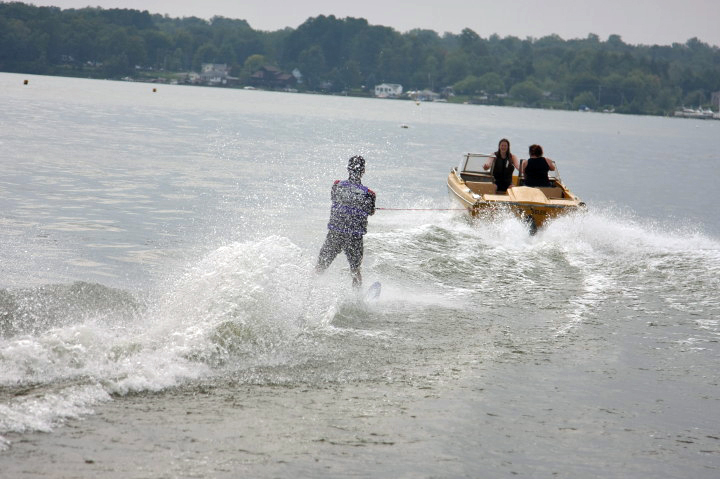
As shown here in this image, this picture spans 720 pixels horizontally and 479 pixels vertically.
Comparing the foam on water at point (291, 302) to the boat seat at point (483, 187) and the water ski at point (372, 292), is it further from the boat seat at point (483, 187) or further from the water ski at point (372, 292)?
the boat seat at point (483, 187)

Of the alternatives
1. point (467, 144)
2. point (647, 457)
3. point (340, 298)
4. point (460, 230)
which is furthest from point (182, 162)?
point (467, 144)

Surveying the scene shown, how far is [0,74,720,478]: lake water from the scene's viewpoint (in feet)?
21.2

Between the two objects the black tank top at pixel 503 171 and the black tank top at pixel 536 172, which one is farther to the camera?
→ the black tank top at pixel 503 171

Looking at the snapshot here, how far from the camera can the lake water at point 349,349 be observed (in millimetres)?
6469

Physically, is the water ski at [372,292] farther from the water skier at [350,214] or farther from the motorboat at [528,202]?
the motorboat at [528,202]

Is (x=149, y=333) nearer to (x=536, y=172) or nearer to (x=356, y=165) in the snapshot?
(x=356, y=165)

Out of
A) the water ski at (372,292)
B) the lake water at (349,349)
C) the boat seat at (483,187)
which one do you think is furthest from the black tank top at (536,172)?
the water ski at (372,292)

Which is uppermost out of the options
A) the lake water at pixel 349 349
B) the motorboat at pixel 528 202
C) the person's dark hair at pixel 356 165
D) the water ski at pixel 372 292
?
the person's dark hair at pixel 356 165

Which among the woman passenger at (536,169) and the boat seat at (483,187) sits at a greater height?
the woman passenger at (536,169)

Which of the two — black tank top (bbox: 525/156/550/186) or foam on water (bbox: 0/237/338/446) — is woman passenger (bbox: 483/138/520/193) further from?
foam on water (bbox: 0/237/338/446)

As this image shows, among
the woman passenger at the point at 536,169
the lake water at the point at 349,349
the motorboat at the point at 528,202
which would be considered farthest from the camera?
the woman passenger at the point at 536,169

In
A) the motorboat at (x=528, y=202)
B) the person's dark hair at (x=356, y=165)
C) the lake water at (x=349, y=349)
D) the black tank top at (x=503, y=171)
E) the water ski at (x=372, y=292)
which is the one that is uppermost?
the person's dark hair at (x=356, y=165)

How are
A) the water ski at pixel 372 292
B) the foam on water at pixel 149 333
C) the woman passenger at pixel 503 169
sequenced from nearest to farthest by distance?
the foam on water at pixel 149 333
the water ski at pixel 372 292
the woman passenger at pixel 503 169

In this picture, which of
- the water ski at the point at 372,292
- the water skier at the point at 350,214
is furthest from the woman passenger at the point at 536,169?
the water skier at the point at 350,214
